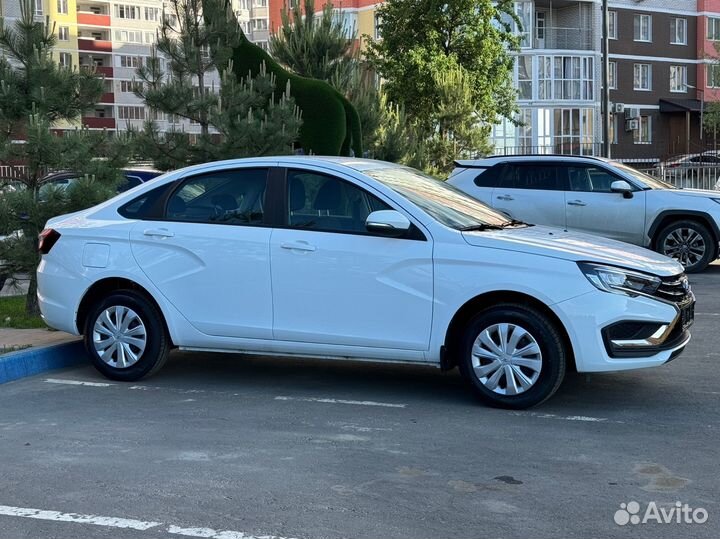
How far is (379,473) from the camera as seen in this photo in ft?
18.8

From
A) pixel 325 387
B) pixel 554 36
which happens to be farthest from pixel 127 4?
pixel 325 387

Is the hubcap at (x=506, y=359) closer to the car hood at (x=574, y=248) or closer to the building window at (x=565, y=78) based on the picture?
the car hood at (x=574, y=248)

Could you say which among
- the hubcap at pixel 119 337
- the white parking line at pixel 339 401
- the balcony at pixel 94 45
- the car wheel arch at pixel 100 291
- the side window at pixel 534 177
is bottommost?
the white parking line at pixel 339 401

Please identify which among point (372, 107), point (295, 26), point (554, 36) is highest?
point (554, 36)

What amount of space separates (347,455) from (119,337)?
283cm

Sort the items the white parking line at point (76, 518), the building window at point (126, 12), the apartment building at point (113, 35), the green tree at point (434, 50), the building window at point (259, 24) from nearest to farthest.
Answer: the white parking line at point (76, 518) → the green tree at point (434, 50) → the apartment building at point (113, 35) → the building window at point (126, 12) → the building window at point (259, 24)

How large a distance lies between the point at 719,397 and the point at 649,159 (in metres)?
54.4

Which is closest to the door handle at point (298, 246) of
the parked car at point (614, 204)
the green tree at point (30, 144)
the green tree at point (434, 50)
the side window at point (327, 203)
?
the side window at point (327, 203)

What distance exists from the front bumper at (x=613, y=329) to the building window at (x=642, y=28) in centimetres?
5595

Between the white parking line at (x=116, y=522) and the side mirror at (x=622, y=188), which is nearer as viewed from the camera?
the white parking line at (x=116, y=522)

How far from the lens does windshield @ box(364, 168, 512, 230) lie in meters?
7.61

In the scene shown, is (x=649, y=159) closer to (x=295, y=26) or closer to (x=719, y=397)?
(x=295, y=26)

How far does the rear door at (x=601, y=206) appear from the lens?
1547 centimetres

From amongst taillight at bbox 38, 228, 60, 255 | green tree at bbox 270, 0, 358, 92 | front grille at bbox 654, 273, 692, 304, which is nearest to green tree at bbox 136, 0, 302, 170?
green tree at bbox 270, 0, 358, 92
